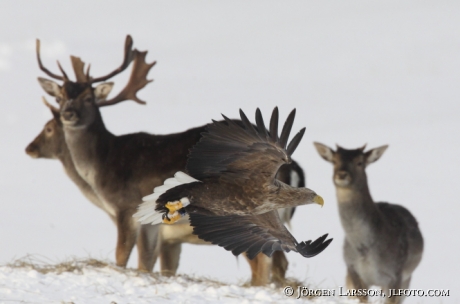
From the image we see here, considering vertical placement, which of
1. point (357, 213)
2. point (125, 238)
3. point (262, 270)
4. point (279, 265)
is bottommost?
point (262, 270)

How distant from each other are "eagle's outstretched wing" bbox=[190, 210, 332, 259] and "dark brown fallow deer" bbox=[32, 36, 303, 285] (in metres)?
2.66

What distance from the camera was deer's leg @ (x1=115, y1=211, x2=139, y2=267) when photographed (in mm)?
10719

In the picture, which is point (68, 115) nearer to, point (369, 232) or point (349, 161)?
point (349, 161)

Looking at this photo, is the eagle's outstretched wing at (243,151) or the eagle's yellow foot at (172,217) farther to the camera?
the eagle's yellow foot at (172,217)

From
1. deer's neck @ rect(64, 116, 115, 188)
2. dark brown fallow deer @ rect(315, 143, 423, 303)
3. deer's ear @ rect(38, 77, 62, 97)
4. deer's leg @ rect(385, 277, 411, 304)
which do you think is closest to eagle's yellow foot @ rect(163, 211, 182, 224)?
deer's neck @ rect(64, 116, 115, 188)

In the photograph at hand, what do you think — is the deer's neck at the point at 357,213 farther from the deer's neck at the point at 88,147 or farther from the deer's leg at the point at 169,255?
the deer's neck at the point at 88,147

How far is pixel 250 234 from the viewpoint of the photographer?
25.8 feet

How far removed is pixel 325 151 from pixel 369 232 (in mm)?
1242

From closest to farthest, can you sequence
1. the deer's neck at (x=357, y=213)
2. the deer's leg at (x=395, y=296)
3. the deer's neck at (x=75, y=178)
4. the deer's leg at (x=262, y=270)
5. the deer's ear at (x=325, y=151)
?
the deer's leg at (x=262, y=270) → the deer's leg at (x=395, y=296) → the deer's neck at (x=357, y=213) → the deer's ear at (x=325, y=151) → the deer's neck at (x=75, y=178)

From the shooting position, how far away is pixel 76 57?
12914 mm

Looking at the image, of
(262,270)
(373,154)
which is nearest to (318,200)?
(262,270)

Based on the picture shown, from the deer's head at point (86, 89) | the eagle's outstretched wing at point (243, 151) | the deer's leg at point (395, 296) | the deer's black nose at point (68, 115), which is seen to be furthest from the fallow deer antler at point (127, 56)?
the eagle's outstretched wing at point (243, 151)

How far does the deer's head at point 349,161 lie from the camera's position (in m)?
11.4

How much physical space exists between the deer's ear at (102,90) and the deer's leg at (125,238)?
6.04ft
